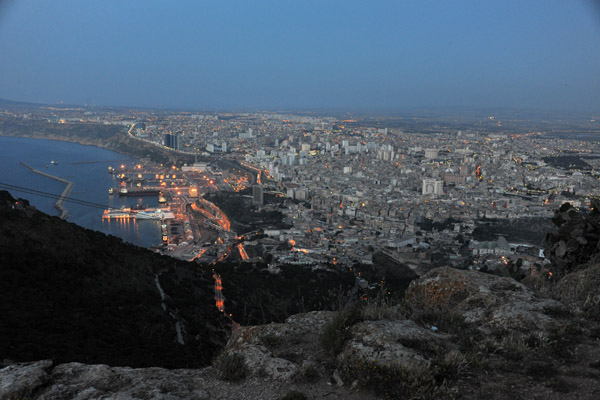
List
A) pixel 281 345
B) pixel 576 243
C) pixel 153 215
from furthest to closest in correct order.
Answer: pixel 153 215 < pixel 576 243 < pixel 281 345

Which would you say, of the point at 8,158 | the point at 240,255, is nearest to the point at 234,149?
the point at 8,158

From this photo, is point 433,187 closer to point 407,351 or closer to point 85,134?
point 407,351

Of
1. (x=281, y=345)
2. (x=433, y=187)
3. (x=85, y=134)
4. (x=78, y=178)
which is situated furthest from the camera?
(x=85, y=134)

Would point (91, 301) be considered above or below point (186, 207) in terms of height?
above

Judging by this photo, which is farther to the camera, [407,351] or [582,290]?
[582,290]

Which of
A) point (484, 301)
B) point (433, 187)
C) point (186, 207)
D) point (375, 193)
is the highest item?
point (484, 301)

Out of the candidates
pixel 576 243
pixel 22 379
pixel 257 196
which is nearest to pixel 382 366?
pixel 22 379

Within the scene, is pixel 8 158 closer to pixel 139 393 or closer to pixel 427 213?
pixel 427 213

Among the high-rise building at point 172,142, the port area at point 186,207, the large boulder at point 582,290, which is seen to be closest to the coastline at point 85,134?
the high-rise building at point 172,142
